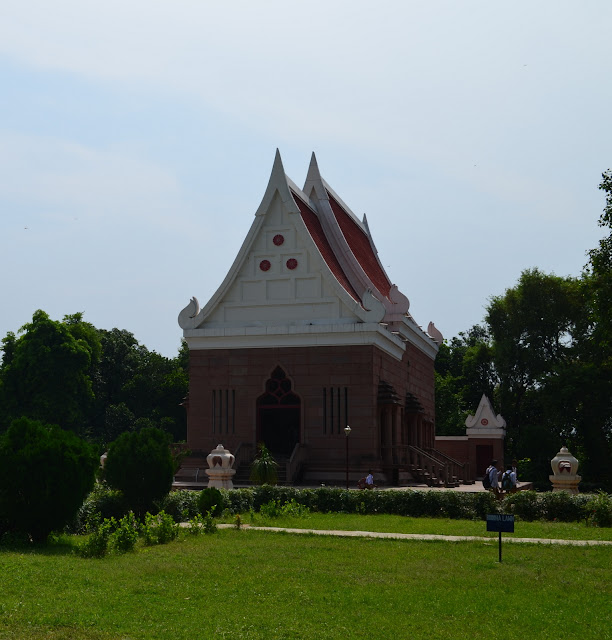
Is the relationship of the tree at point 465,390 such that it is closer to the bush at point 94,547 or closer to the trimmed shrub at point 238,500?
the trimmed shrub at point 238,500

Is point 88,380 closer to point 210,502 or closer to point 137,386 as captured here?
point 137,386

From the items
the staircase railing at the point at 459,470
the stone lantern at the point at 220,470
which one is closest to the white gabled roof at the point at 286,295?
the staircase railing at the point at 459,470

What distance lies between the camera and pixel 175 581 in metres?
10.6

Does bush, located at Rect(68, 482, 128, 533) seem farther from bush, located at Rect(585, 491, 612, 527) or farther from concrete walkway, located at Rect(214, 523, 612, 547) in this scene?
bush, located at Rect(585, 491, 612, 527)

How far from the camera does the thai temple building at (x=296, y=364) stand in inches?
1163

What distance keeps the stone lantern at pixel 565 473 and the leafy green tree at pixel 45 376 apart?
31874mm

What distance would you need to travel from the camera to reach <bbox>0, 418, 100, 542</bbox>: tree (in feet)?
43.8

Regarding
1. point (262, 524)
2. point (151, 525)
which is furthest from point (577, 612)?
point (262, 524)

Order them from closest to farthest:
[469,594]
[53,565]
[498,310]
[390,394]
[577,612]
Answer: [577,612], [469,594], [53,565], [390,394], [498,310]

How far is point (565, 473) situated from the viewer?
23391mm

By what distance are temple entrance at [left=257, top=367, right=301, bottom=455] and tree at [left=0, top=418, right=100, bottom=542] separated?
54.9 feet

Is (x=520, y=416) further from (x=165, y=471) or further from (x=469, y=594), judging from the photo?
(x=469, y=594)

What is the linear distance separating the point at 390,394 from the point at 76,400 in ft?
84.2

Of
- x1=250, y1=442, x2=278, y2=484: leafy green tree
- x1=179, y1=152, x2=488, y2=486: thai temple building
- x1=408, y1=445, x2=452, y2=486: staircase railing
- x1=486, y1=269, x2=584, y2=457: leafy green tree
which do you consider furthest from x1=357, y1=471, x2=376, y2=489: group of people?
x1=486, y1=269, x2=584, y2=457: leafy green tree
